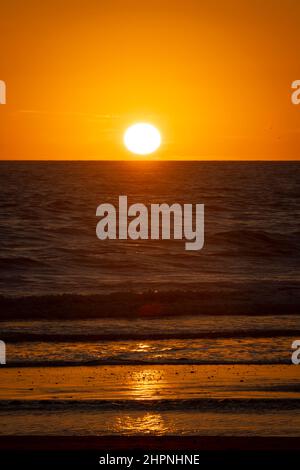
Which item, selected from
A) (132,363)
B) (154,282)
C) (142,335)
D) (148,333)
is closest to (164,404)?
(132,363)

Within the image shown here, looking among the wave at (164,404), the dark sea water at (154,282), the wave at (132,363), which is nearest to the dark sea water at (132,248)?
the dark sea water at (154,282)

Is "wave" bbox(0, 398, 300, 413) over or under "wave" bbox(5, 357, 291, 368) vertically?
under

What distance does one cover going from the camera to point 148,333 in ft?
52.7

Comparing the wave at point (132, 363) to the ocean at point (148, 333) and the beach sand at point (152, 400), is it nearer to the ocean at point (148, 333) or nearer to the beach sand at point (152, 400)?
the ocean at point (148, 333)

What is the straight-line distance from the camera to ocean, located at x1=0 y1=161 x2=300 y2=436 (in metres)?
9.12

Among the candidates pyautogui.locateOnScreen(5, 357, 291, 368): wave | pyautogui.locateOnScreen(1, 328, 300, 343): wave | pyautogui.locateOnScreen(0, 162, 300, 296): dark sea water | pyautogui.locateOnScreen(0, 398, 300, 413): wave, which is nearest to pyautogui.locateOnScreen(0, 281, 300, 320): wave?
pyautogui.locateOnScreen(0, 162, 300, 296): dark sea water

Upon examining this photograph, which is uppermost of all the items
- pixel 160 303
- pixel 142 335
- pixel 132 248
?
pixel 132 248

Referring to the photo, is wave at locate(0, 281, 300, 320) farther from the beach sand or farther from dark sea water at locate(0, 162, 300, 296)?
the beach sand

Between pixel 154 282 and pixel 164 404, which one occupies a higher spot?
pixel 154 282

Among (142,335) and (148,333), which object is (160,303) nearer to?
(148,333)

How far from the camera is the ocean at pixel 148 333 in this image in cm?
912
